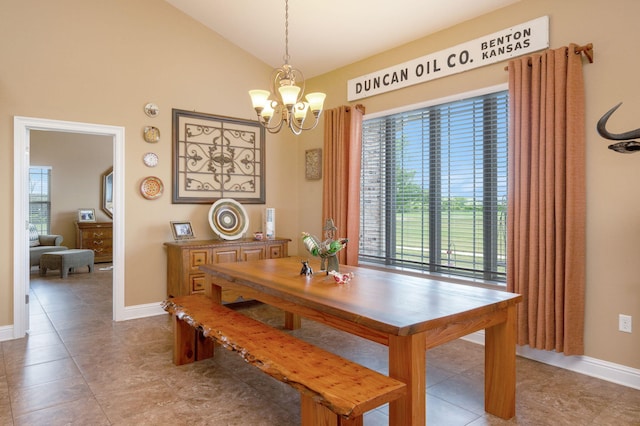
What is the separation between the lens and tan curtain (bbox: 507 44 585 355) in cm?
281

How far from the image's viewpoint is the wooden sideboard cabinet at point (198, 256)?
415cm

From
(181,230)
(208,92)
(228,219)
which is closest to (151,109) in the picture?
(208,92)

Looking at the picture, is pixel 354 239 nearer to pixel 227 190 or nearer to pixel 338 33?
pixel 227 190

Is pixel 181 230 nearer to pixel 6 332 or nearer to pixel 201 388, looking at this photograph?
pixel 6 332

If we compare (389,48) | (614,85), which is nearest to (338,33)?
(389,48)

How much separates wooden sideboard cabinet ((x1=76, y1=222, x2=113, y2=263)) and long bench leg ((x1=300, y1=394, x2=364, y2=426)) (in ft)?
25.3

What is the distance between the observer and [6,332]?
11.8 feet

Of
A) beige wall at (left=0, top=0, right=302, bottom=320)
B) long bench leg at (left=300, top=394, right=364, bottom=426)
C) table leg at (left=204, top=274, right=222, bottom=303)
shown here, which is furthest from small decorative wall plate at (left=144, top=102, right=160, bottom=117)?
long bench leg at (left=300, top=394, right=364, bottom=426)

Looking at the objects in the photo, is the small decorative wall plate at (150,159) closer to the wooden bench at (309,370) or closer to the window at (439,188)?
the wooden bench at (309,370)

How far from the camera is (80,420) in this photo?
7.28 feet

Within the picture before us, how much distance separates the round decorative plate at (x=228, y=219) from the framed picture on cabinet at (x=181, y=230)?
0.81 ft

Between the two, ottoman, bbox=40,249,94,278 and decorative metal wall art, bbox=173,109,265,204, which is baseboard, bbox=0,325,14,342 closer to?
decorative metal wall art, bbox=173,109,265,204

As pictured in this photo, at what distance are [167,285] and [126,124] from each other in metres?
1.75

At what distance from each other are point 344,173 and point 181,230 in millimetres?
1897
